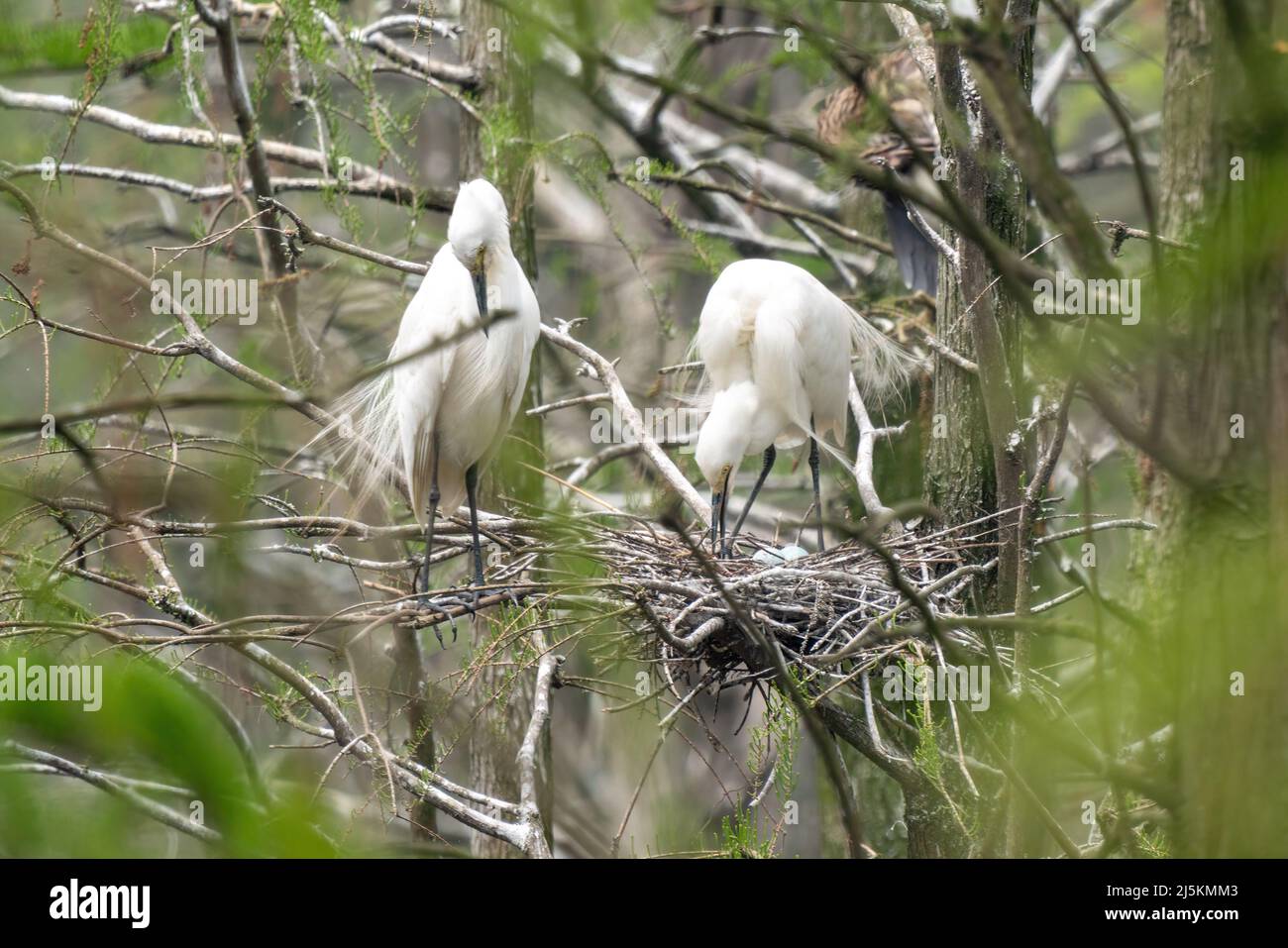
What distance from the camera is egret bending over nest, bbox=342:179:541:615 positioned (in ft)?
12.3

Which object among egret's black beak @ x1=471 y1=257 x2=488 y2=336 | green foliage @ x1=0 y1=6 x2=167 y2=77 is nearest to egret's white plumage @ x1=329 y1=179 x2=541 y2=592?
egret's black beak @ x1=471 y1=257 x2=488 y2=336

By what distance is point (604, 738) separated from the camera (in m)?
8.66

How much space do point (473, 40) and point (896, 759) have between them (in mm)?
3519

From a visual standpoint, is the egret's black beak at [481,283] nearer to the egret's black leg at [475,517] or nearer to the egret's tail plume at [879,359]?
the egret's black leg at [475,517]

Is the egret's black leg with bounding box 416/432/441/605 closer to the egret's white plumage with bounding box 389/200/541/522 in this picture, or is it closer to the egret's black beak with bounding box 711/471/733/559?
the egret's white plumage with bounding box 389/200/541/522

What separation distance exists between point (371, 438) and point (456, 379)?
60 cm

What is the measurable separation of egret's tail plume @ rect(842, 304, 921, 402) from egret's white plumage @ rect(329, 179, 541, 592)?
60.4 inches

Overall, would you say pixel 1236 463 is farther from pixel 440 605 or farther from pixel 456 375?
pixel 456 375

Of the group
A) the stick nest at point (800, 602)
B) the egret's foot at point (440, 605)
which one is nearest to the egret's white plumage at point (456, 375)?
the egret's foot at point (440, 605)

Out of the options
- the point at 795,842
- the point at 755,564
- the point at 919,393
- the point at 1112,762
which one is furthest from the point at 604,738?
the point at 1112,762

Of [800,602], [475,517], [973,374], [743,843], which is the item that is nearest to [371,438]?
[475,517]

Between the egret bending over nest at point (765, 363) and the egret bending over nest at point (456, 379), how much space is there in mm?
793

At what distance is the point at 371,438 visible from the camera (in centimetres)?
460

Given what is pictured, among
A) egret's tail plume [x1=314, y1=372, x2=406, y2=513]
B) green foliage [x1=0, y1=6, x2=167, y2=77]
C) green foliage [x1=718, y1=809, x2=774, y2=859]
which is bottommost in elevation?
green foliage [x1=718, y1=809, x2=774, y2=859]
